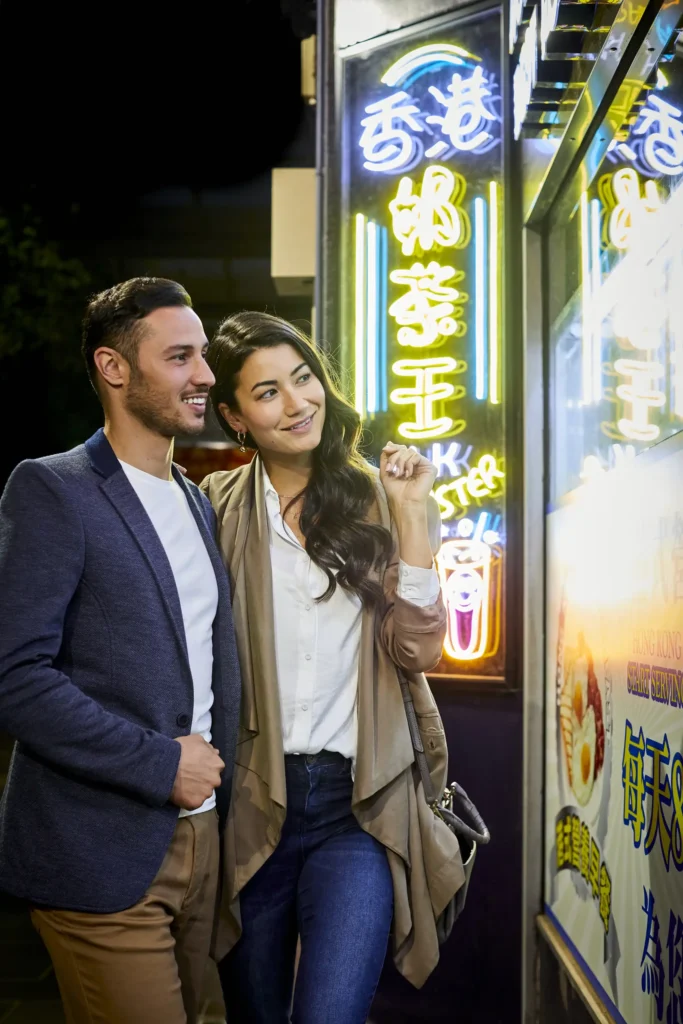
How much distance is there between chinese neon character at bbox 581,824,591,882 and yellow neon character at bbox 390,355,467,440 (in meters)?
1.87

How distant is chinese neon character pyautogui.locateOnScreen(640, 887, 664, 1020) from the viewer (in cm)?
267

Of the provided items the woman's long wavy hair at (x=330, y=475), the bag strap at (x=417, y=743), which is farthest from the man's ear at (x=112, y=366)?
the bag strap at (x=417, y=743)

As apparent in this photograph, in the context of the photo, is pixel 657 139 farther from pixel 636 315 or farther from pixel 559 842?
pixel 559 842

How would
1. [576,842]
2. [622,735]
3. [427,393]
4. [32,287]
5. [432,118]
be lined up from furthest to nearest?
[32,287], [432,118], [427,393], [576,842], [622,735]

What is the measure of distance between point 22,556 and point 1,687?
0.86 feet

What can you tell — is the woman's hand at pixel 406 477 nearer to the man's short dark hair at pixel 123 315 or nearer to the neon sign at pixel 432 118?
the man's short dark hair at pixel 123 315

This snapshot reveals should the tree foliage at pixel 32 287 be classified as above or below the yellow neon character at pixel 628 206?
above

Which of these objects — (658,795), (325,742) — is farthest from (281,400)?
(658,795)

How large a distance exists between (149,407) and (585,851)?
2345mm

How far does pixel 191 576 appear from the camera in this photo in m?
2.34

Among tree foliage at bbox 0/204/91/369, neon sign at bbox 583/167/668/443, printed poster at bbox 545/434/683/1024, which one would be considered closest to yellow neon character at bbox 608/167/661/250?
→ neon sign at bbox 583/167/668/443

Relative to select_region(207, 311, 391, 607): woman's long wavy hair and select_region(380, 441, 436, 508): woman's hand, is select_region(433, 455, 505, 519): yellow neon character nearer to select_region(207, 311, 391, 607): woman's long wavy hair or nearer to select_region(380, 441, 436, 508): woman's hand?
select_region(207, 311, 391, 607): woman's long wavy hair

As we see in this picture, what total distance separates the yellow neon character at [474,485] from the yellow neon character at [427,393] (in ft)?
0.67

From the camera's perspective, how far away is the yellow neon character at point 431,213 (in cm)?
474
